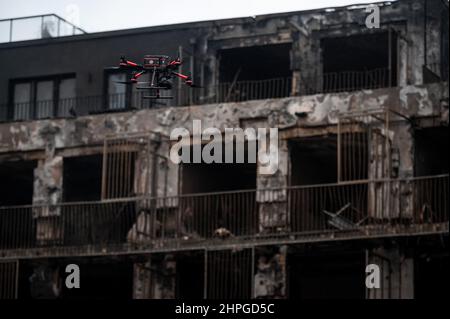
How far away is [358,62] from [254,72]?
3.76 m

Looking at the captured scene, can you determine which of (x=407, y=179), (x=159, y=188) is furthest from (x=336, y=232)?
(x=159, y=188)

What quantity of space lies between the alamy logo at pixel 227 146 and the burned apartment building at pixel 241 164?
0.27 meters

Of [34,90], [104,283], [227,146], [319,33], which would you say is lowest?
[104,283]

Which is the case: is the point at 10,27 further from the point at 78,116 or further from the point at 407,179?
the point at 407,179

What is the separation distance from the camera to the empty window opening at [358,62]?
233ft

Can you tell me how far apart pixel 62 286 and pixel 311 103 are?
10.7 m

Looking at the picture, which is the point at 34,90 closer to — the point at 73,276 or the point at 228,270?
the point at 73,276

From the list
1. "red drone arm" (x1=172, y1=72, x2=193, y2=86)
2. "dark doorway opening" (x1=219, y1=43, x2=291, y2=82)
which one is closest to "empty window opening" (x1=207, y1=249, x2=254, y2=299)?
"red drone arm" (x1=172, y1=72, x2=193, y2=86)

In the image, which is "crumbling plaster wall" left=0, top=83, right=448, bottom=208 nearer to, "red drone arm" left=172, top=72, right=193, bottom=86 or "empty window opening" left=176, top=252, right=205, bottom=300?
"red drone arm" left=172, top=72, right=193, bottom=86

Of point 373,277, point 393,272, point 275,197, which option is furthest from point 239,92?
point 393,272

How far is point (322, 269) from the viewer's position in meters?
72.9

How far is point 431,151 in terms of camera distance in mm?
70750

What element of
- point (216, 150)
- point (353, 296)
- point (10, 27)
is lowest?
point (353, 296)

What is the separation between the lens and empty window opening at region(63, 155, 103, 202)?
74.2 meters
